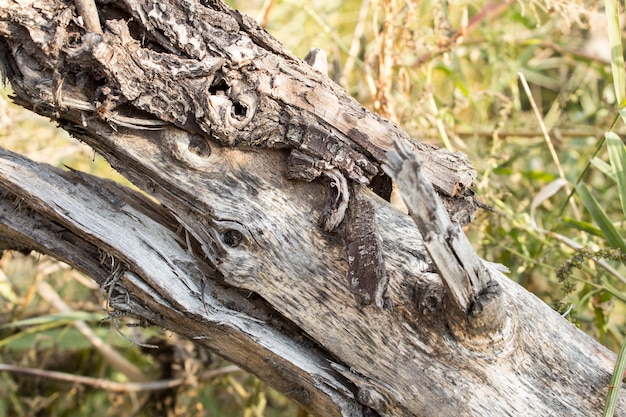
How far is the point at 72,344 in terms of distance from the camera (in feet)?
7.02

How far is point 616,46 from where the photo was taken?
130 centimetres

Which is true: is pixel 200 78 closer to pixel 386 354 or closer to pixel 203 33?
pixel 203 33

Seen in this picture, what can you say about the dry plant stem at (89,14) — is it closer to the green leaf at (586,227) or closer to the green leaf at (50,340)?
the green leaf at (586,227)

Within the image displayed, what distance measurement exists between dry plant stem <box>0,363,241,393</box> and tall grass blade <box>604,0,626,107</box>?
4.51 feet

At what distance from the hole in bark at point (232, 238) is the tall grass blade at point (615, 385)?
27.0 inches

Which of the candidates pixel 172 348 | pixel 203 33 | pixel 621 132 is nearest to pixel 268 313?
pixel 203 33

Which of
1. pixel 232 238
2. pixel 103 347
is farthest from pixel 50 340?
pixel 232 238

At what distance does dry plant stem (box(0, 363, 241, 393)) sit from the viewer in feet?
6.66

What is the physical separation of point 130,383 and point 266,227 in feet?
4.80

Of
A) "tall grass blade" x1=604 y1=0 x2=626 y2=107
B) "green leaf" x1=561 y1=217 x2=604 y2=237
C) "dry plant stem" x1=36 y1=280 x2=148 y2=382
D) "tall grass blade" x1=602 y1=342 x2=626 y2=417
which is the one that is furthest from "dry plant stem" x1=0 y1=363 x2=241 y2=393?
"tall grass blade" x1=604 y1=0 x2=626 y2=107

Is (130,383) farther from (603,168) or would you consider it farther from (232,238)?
(603,168)

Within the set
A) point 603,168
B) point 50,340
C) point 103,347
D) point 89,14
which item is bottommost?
point 50,340

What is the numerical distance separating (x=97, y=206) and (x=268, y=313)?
0.38 m

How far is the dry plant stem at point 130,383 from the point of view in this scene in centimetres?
203
